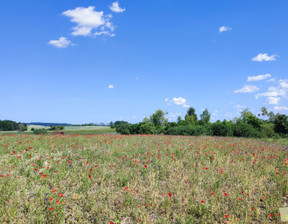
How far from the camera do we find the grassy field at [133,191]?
4.42m

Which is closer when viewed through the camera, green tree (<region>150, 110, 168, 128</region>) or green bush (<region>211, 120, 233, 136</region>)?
green bush (<region>211, 120, 233, 136</region>)

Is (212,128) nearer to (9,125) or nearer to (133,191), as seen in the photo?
(133,191)

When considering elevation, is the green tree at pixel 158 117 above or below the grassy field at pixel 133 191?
above

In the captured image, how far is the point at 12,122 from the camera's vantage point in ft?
195

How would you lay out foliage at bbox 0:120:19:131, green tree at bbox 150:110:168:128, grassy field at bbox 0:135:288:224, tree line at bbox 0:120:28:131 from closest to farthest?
1. grassy field at bbox 0:135:288:224
2. green tree at bbox 150:110:168:128
3. tree line at bbox 0:120:28:131
4. foliage at bbox 0:120:19:131

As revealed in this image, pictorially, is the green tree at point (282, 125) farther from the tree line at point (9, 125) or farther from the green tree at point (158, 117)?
the tree line at point (9, 125)

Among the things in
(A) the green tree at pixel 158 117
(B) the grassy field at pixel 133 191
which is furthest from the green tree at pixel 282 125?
(B) the grassy field at pixel 133 191

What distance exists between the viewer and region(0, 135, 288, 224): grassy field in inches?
174

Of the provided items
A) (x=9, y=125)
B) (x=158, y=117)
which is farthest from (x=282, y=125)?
(x=9, y=125)

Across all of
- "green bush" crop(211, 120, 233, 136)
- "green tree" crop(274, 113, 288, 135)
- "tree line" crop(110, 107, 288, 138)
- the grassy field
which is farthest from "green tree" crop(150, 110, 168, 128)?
the grassy field

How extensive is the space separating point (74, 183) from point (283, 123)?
177 feet

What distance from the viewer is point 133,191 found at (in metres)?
5.29

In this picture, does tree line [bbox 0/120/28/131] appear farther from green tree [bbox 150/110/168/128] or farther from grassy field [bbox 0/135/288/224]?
grassy field [bbox 0/135/288/224]

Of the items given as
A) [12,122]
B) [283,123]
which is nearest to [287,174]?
[283,123]
